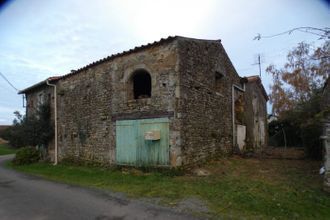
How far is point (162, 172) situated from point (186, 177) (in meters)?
0.94

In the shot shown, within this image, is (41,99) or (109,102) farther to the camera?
(41,99)

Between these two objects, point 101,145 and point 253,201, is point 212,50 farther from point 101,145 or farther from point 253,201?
point 253,201

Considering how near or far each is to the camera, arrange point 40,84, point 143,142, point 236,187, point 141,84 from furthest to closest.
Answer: point 40,84
point 141,84
point 143,142
point 236,187

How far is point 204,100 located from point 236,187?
4.79m

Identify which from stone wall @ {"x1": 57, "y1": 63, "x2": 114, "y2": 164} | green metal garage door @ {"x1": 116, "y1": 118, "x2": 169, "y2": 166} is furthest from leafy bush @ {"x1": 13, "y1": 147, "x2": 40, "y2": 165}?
green metal garage door @ {"x1": 116, "y1": 118, "x2": 169, "y2": 166}

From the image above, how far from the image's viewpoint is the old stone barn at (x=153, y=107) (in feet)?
32.9

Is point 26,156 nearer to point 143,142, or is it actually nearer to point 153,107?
point 143,142

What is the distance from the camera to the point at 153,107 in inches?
408

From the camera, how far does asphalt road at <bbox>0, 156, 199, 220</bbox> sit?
5590mm

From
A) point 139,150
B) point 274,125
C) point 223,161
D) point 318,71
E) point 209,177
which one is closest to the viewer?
point 209,177

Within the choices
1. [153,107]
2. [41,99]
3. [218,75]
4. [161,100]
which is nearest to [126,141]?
[153,107]

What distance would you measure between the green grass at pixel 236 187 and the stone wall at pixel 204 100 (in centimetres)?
104

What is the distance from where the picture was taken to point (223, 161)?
1201 centimetres

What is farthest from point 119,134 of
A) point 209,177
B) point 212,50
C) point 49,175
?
point 212,50
